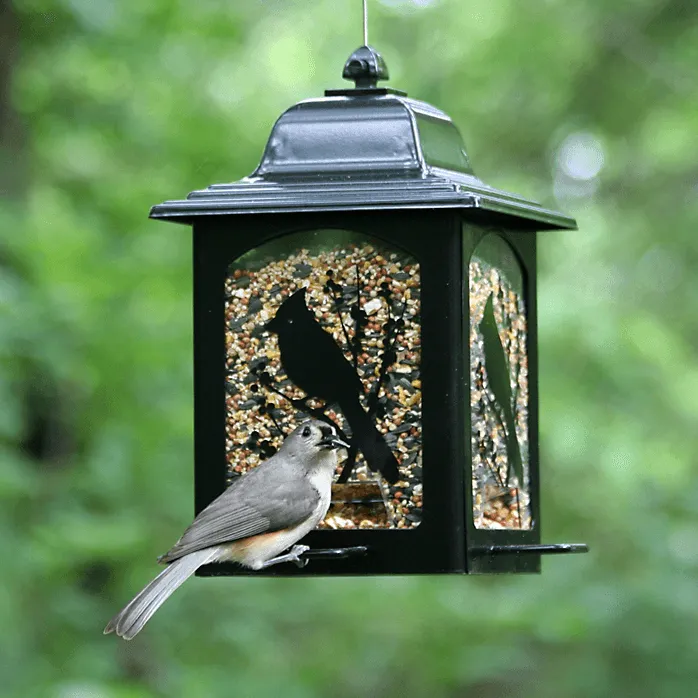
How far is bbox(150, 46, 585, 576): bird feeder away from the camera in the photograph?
4.69m

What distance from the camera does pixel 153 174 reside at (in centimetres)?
1041

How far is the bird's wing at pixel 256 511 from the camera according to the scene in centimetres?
456

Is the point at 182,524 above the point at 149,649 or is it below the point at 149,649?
above

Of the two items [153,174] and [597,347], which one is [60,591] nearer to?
[153,174]

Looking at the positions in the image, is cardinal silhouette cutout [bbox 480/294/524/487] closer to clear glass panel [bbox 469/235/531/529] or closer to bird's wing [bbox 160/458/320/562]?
clear glass panel [bbox 469/235/531/529]

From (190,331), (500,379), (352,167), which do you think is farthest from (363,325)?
(190,331)

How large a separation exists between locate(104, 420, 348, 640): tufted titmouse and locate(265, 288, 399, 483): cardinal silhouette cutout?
13 cm

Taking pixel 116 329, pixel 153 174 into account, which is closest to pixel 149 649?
pixel 116 329

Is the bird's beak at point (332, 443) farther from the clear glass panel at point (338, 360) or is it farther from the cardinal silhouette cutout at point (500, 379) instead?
the cardinal silhouette cutout at point (500, 379)

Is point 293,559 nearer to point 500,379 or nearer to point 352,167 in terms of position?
point 500,379

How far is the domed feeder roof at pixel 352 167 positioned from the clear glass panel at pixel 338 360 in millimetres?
169

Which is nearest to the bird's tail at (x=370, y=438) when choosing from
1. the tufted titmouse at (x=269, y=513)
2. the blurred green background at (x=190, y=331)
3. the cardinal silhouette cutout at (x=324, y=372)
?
the cardinal silhouette cutout at (x=324, y=372)

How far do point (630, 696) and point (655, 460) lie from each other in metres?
1.66

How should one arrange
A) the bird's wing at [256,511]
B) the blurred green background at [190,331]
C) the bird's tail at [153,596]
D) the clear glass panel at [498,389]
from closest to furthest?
the bird's tail at [153,596] → the bird's wing at [256,511] → the clear glass panel at [498,389] → the blurred green background at [190,331]
